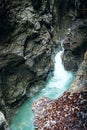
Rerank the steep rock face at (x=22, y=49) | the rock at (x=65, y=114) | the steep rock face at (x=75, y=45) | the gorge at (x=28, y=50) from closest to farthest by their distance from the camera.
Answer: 1. the rock at (x=65, y=114)
2. the steep rock face at (x=22, y=49)
3. the gorge at (x=28, y=50)
4. the steep rock face at (x=75, y=45)

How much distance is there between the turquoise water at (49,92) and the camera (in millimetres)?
18531

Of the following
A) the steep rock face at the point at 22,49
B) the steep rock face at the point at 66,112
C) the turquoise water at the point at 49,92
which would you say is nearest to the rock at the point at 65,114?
the steep rock face at the point at 66,112

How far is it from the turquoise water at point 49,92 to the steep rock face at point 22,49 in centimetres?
63

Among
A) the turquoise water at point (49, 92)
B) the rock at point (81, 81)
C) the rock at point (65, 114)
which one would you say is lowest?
the turquoise water at point (49, 92)

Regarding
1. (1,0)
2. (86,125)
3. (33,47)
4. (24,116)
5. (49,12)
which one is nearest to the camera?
(86,125)

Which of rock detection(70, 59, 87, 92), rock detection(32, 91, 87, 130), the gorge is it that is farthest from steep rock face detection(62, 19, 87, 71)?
rock detection(32, 91, 87, 130)

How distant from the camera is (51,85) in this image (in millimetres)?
22922

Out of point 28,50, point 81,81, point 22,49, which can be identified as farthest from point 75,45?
point 81,81

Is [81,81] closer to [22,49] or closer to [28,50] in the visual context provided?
[22,49]

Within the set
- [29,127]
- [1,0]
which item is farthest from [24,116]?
[1,0]

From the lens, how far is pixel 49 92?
71.1 feet

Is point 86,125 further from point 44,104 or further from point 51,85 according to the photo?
point 51,85

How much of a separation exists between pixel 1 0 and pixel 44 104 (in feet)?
36.1

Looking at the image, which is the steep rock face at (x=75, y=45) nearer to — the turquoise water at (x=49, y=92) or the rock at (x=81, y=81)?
the turquoise water at (x=49, y=92)
